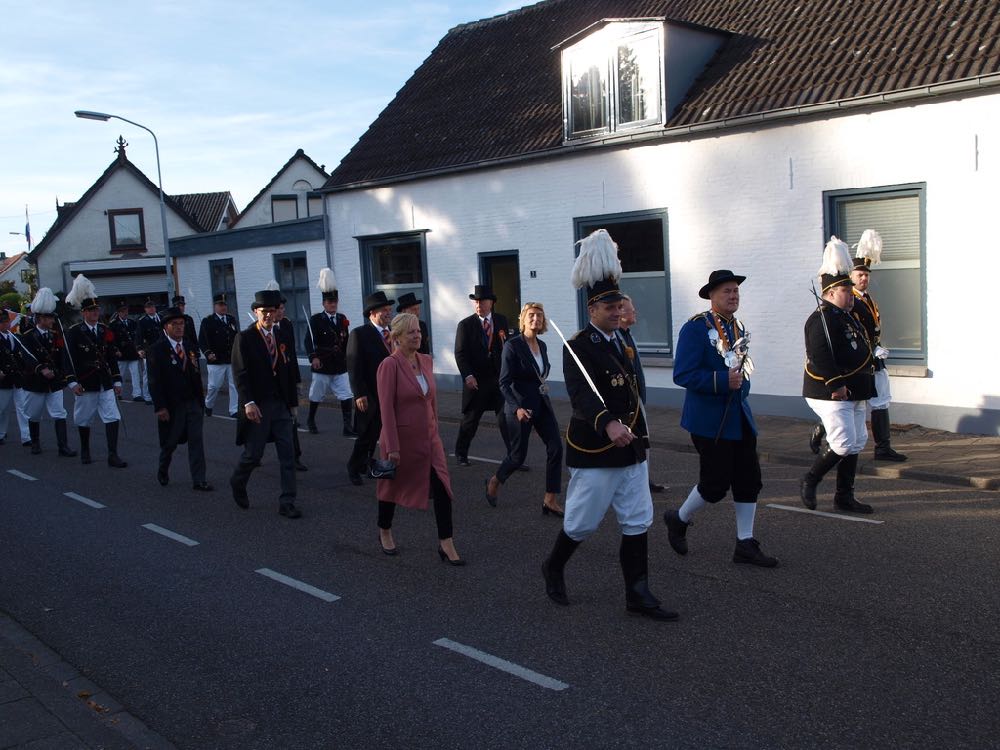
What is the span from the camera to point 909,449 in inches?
414

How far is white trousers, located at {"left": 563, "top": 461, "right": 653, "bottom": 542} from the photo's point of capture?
5508 mm

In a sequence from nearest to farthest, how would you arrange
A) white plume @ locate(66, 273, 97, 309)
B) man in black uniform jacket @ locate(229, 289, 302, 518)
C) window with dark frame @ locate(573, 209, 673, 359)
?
man in black uniform jacket @ locate(229, 289, 302, 518), white plume @ locate(66, 273, 97, 309), window with dark frame @ locate(573, 209, 673, 359)

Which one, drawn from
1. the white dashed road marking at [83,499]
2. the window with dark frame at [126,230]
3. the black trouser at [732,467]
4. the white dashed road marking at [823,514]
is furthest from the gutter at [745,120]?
the window with dark frame at [126,230]

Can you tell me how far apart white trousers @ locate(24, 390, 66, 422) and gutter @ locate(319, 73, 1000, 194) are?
8.09 meters

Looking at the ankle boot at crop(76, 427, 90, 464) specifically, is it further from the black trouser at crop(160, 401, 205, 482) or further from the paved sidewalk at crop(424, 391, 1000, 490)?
the paved sidewalk at crop(424, 391, 1000, 490)

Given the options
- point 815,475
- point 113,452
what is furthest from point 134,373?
point 815,475

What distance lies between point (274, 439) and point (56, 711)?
14.7ft

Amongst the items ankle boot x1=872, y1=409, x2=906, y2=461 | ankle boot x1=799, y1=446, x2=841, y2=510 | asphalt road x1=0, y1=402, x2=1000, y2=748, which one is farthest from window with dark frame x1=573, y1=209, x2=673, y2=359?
ankle boot x1=799, y1=446, x2=841, y2=510

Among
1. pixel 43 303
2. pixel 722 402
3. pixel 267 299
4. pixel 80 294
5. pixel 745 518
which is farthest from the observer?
pixel 80 294

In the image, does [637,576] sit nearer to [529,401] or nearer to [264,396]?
[529,401]

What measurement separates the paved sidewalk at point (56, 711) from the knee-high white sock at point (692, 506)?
3.72 meters

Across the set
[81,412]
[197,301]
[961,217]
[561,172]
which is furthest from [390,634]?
[197,301]

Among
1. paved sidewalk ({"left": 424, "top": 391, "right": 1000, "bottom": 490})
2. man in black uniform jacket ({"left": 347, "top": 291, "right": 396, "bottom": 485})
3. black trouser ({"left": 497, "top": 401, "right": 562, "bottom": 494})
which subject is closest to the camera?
black trouser ({"left": 497, "top": 401, "right": 562, "bottom": 494})

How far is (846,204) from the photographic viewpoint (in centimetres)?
1246
